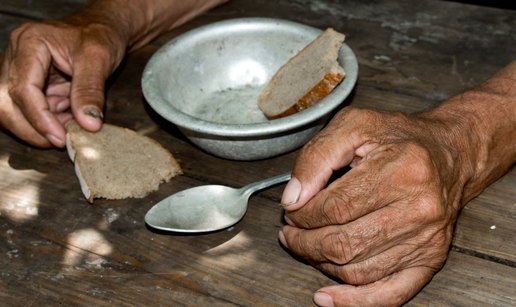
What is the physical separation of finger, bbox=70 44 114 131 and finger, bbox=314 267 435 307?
92 centimetres

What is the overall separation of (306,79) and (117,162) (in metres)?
0.65

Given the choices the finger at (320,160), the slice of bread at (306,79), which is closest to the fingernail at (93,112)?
the slice of bread at (306,79)

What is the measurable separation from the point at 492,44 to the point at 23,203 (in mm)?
1862

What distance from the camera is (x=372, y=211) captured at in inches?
35.1

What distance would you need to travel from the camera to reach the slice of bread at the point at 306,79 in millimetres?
1186

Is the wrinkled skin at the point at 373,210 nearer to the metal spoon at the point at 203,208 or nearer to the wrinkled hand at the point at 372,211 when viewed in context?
the wrinkled hand at the point at 372,211

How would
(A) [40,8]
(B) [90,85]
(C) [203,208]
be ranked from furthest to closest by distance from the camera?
(A) [40,8]
(B) [90,85]
(C) [203,208]

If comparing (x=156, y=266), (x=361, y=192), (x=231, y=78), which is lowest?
(x=156, y=266)

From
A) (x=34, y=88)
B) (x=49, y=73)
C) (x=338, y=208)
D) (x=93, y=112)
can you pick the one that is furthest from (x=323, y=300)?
(x=49, y=73)

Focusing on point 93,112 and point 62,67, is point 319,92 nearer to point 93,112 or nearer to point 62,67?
point 93,112

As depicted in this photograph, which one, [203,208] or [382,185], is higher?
[382,185]

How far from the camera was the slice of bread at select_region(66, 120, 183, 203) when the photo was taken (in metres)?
1.17

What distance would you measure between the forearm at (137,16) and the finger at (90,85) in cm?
18

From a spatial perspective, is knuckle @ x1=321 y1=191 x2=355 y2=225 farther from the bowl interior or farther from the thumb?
the bowl interior
